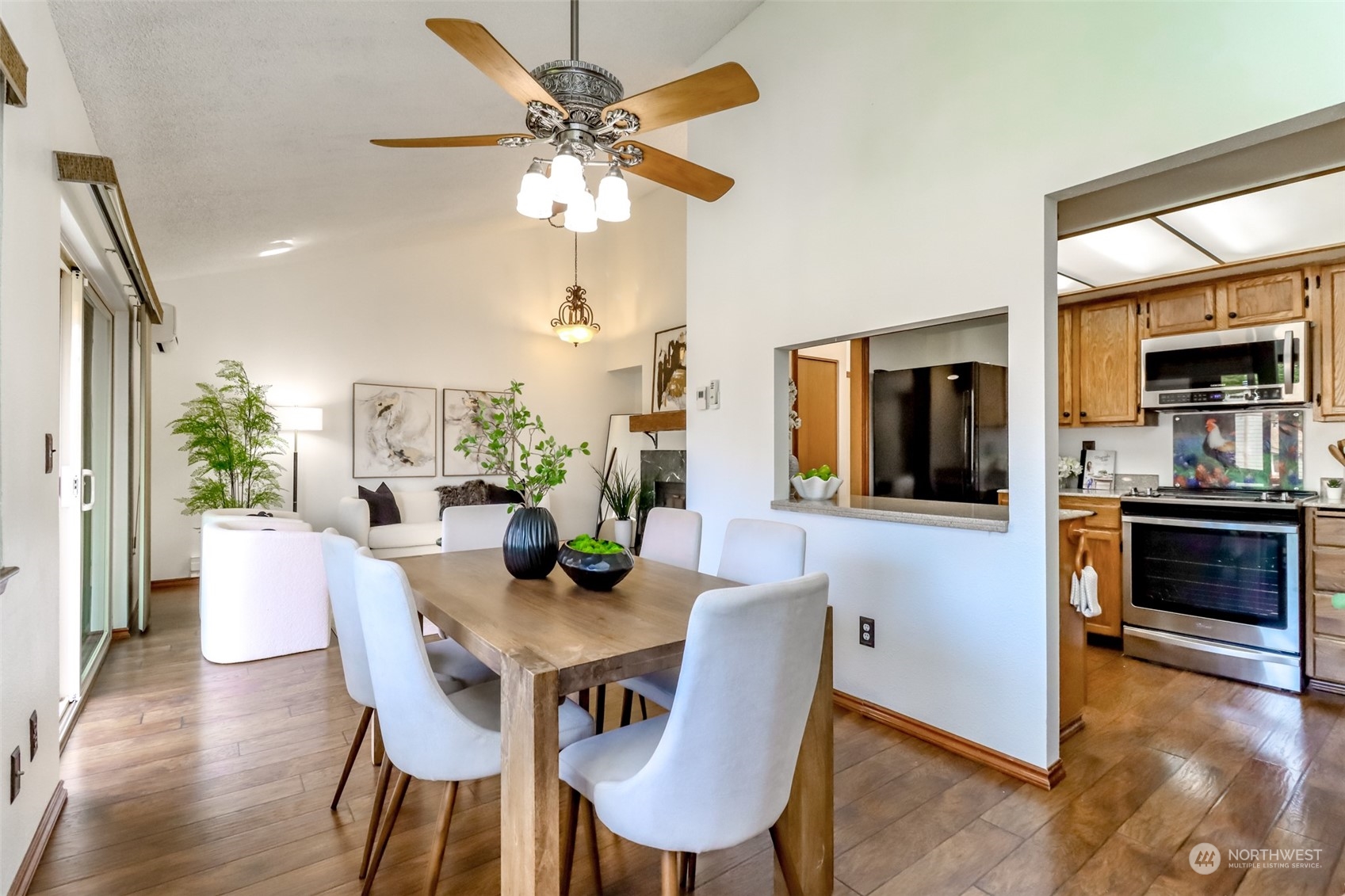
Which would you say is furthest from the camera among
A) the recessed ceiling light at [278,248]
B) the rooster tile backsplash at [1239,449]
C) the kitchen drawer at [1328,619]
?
the recessed ceiling light at [278,248]

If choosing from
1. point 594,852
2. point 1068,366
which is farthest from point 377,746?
point 1068,366

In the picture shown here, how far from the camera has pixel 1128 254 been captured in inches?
130

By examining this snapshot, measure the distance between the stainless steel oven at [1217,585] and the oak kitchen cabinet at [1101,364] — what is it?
0.66 m

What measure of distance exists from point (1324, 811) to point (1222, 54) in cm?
225

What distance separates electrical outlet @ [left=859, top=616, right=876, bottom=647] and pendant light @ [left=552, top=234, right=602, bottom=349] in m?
4.33

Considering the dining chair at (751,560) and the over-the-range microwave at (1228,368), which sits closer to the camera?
the dining chair at (751,560)

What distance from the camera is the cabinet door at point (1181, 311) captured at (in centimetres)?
360

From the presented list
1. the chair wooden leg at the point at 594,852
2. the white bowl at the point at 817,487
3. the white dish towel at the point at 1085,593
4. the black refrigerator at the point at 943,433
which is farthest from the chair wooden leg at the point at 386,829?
the black refrigerator at the point at 943,433

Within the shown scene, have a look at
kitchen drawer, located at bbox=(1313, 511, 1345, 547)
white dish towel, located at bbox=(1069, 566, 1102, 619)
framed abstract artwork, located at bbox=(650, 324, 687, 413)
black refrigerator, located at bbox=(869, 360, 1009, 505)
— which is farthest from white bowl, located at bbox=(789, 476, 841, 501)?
framed abstract artwork, located at bbox=(650, 324, 687, 413)

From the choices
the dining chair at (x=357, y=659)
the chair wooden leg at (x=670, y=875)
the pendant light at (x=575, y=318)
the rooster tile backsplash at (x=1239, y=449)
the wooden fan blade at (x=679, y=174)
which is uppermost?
the pendant light at (x=575, y=318)

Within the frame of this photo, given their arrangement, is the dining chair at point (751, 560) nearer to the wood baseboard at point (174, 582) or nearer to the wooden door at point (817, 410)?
the wooden door at point (817, 410)

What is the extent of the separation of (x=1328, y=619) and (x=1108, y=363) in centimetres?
174

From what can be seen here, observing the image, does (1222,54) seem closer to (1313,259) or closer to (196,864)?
(1313,259)

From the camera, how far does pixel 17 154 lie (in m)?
1.59
